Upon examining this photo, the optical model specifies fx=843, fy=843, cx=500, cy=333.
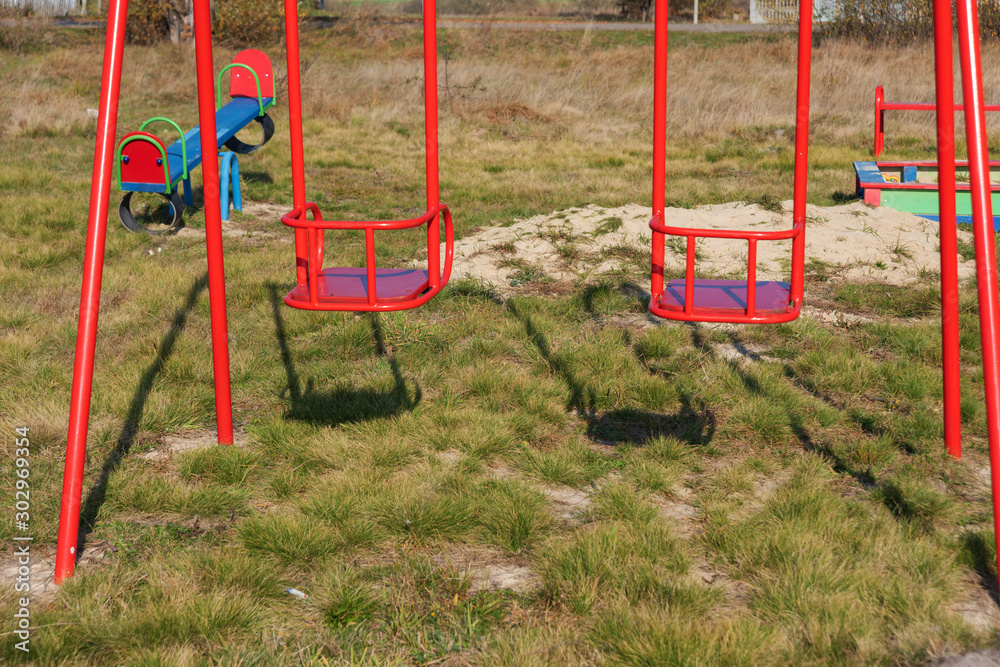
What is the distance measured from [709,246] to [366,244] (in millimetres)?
4498

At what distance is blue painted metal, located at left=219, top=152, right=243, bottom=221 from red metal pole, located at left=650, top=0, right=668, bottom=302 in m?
5.78

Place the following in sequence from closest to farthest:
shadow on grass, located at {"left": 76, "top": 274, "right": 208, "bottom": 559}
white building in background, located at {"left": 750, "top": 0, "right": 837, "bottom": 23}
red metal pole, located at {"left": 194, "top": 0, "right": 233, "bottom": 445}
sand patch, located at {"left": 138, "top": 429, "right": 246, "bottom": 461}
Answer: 1. shadow on grass, located at {"left": 76, "top": 274, "right": 208, "bottom": 559}
2. red metal pole, located at {"left": 194, "top": 0, "right": 233, "bottom": 445}
3. sand patch, located at {"left": 138, "top": 429, "right": 246, "bottom": 461}
4. white building in background, located at {"left": 750, "top": 0, "right": 837, "bottom": 23}

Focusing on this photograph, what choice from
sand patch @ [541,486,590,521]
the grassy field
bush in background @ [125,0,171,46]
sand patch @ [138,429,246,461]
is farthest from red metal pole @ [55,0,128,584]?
bush in background @ [125,0,171,46]

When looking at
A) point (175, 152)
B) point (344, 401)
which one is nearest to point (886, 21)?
point (175, 152)

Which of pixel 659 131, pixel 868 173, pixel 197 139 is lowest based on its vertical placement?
pixel 659 131

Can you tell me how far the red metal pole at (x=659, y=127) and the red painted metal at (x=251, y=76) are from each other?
7212mm

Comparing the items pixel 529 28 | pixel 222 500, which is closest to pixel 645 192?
pixel 222 500

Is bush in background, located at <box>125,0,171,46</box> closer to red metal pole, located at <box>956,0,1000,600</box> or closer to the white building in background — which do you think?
the white building in background

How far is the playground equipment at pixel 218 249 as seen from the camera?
2.91 metres

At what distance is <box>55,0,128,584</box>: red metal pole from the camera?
2.86 m

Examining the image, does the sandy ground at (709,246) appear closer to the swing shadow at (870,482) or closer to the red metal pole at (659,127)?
the swing shadow at (870,482)

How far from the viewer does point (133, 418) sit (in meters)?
4.13

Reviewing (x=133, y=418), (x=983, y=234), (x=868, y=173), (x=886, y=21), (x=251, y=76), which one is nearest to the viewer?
(x=983, y=234)

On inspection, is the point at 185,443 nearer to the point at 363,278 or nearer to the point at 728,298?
the point at 363,278
